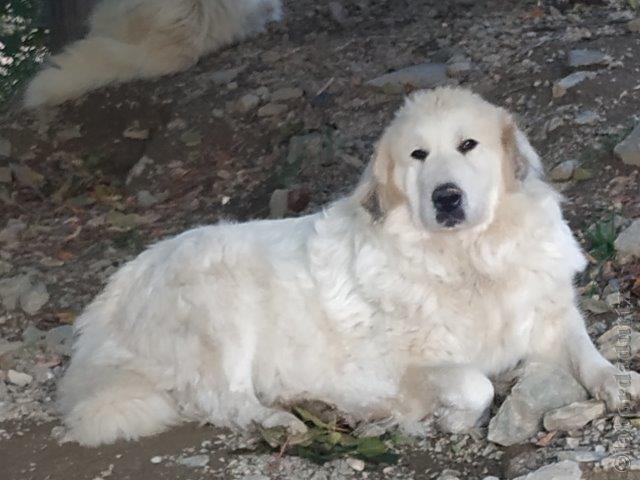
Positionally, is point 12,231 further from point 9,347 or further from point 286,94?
point 286,94

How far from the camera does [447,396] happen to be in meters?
4.12

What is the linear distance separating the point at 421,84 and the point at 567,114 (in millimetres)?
1380

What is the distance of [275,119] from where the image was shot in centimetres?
805

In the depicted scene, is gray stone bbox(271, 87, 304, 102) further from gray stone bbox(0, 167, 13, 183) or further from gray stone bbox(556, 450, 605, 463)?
gray stone bbox(556, 450, 605, 463)

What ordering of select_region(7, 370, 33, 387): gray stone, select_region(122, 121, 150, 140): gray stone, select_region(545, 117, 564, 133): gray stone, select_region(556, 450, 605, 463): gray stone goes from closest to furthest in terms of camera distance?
1. select_region(556, 450, 605, 463): gray stone
2. select_region(7, 370, 33, 387): gray stone
3. select_region(545, 117, 564, 133): gray stone
4. select_region(122, 121, 150, 140): gray stone

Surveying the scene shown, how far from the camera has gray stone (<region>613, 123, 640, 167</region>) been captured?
19.3 ft

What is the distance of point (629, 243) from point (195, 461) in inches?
94.3

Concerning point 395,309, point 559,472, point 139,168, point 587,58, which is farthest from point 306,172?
point 559,472

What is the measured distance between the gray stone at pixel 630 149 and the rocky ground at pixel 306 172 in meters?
0.01

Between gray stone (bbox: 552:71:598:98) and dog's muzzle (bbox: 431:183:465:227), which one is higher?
dog's muzzle (bbox: 431:183:465:227)

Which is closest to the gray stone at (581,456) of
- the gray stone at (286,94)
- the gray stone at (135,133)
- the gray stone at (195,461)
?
the gray stone at (195,461)

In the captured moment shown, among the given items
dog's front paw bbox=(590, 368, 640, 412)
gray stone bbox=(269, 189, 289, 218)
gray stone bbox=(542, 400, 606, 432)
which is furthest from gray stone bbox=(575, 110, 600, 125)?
gray stone bbox=(542, 400, 606, 432)

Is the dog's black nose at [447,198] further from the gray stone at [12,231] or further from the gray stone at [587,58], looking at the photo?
the gray stone at [12,231]

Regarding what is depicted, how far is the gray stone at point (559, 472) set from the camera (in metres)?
3.48
